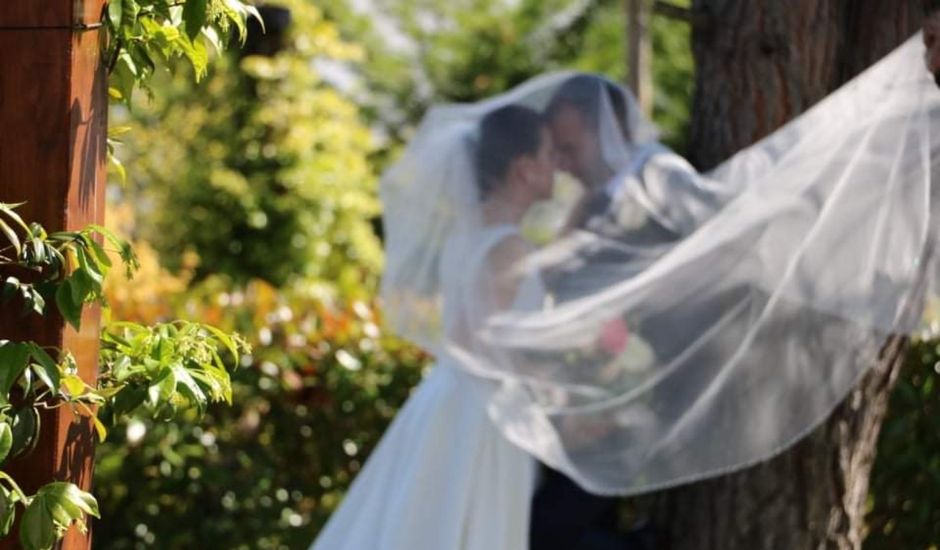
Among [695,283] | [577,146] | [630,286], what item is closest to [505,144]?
[577,146]

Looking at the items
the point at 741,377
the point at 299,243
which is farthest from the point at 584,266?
the point at 299,243

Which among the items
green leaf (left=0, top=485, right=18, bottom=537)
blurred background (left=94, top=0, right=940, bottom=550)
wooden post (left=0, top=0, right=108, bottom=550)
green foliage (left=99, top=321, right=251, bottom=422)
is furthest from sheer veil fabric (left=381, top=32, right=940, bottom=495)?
green leaf (left=0, top=485, right=18, bottom=537)

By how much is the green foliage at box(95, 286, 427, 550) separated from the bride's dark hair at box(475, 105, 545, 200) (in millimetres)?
1040

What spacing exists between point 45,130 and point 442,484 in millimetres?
2076

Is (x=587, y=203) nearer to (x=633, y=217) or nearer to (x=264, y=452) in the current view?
(x=633, y=217)

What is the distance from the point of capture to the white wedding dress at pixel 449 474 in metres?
4.04

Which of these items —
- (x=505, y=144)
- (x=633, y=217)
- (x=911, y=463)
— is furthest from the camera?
(x=911, y=463)

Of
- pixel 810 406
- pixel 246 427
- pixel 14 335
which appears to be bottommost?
pixel 246 427

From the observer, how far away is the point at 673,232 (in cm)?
391

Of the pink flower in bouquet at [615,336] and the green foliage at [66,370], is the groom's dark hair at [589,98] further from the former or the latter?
the green foliage at [66,370]

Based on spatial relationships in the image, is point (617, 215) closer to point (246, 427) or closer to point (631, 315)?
point (631, 315)

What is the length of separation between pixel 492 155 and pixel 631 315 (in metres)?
0.54

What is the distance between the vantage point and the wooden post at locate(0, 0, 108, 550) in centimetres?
230

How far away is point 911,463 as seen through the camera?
15.2ft
